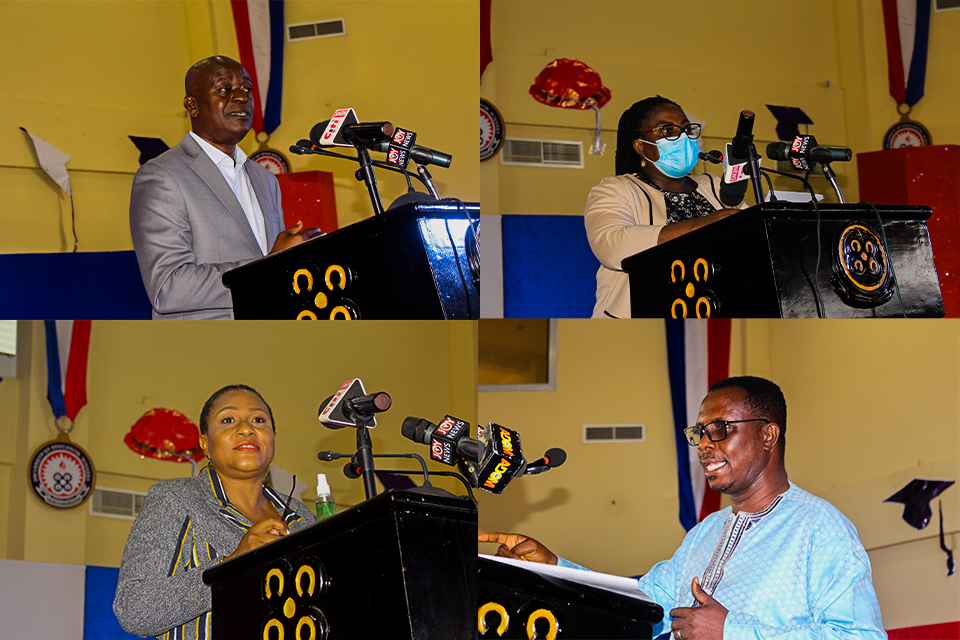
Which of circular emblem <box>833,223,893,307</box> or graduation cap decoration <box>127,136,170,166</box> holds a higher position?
graduation cap decoration <box>127,136,170,166</box>

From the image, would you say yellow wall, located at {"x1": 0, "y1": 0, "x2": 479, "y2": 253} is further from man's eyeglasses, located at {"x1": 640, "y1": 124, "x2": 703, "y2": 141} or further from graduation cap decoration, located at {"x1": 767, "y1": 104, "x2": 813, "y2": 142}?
graduation cap decoration, located at {"x1": 767, "y1": 104, "x2": 813, "y2": 142}

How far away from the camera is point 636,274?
238 cm

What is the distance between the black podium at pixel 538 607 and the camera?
1.81m

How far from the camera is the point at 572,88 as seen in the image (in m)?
3.13

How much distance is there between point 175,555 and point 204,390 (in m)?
0.77

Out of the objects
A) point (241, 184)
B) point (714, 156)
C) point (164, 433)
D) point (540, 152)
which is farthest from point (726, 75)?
point (164, 433)

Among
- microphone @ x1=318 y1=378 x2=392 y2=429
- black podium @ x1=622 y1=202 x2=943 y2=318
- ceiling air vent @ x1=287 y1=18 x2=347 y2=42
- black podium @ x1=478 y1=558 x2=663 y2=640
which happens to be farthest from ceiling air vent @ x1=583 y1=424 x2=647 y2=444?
ceiling air vent @ x1=287 y1=18 x2=347 y2=42

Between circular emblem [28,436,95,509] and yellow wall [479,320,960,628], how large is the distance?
1649mm

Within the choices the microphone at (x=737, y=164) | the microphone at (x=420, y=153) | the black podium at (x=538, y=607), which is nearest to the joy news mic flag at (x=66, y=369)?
the microphone at (x=420, y=153)

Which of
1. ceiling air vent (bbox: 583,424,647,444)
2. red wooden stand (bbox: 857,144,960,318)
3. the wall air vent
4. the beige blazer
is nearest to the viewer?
ceiling air vent (bbox: 583,424,647,444)

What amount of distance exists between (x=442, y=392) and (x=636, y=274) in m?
0.65

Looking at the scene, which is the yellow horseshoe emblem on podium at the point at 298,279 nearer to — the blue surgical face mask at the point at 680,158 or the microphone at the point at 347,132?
the microphone at the point at 347,132

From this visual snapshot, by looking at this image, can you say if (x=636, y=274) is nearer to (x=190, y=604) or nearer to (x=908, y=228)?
(x=908, y=228)

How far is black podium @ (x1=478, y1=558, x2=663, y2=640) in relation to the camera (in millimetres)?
1812
